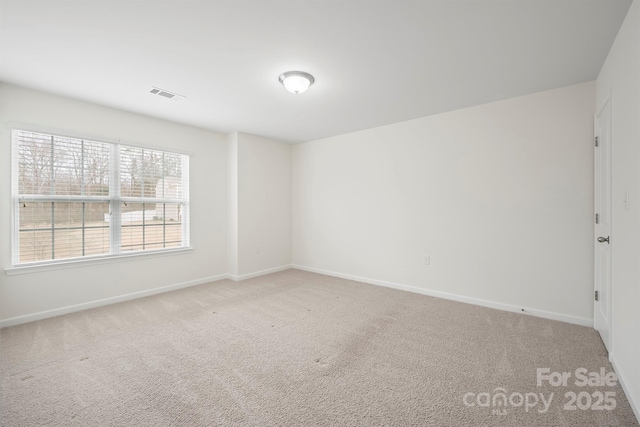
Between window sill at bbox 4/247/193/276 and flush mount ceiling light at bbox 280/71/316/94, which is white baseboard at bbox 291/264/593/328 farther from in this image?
flush mount ceiling light at bbox 280/71/316/94

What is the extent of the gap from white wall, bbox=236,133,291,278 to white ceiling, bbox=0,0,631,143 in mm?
1498

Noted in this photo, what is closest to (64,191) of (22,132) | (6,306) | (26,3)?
(22,132)

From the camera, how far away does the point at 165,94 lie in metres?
3.13

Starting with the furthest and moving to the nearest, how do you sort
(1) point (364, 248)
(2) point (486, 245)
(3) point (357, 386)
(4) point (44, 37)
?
1. (1) point (364, 248)
2. (2) point (486, 245)
3. (4) point (44, 37)
4. (3) point (357, 386)

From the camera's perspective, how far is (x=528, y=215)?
3.17 metres

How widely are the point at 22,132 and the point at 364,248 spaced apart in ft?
14.8

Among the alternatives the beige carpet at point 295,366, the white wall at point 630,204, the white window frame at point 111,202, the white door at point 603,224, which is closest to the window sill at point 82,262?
the white window frame at point 111,202

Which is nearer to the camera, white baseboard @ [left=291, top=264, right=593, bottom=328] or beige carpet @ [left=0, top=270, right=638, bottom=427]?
beige carpet @ [left=0, top=270, right=638, bottom=427]

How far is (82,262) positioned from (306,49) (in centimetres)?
353

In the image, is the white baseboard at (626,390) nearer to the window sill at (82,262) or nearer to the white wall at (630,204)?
the white wall at (630,204)

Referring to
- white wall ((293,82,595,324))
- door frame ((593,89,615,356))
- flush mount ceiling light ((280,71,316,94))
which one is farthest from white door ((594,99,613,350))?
flush mount ceiling light ((280,71,316,94))

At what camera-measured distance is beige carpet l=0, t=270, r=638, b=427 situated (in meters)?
A: 1.68

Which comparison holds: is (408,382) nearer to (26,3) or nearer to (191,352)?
(191,352)

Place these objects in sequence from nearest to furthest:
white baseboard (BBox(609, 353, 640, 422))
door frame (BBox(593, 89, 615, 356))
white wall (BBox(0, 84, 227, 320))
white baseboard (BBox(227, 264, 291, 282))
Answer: white baseboard (BBox(609, 353, 640, 422)) < door frame (BBox(593, 89, 615, 356)) < white wall (BBox(0, 84, 227, 320)) < white baseboard (BBox(227, 264, 291, 282))
